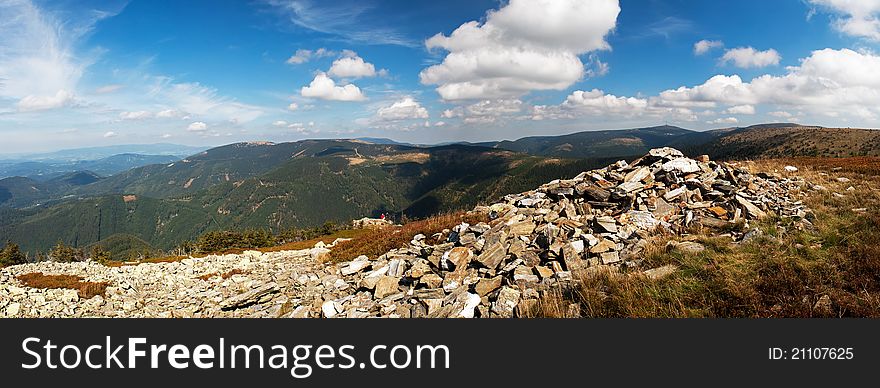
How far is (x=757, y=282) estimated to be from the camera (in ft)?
23.9

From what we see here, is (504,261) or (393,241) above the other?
(504,261)

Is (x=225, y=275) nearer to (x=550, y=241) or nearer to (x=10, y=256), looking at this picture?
(x=550, y=241)

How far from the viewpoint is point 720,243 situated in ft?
33.1

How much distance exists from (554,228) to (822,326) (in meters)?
8.84

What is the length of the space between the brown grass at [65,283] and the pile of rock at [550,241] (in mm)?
12567

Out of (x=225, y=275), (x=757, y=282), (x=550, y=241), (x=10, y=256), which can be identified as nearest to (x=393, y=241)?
(x=550, y=241)

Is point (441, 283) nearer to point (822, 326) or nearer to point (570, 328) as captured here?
point (570, 328)

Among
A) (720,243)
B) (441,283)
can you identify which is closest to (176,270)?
(441,283)

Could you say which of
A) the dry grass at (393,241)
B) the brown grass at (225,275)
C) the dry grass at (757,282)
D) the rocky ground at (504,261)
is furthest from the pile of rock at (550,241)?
the brown grass at (225,275)

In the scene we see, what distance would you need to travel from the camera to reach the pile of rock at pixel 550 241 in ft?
34.2

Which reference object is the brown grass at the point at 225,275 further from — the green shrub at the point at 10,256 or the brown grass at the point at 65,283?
the green shrub at the point at 10,256

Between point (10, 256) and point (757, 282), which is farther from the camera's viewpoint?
point (10, 256)

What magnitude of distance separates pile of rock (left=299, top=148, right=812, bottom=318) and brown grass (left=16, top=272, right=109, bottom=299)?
41.2 feet

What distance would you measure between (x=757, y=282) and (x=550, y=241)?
20.7 ft
